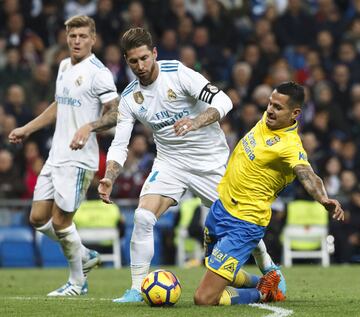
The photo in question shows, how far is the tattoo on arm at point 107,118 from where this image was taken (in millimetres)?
10945

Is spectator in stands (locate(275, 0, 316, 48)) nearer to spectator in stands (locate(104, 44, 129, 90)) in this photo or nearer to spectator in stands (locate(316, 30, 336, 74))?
spectator in stands (locate(316, 30, 336, 74))

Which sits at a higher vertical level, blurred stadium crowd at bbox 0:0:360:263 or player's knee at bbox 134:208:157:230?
blurred stadium crowd at bbox 0:0:360:263

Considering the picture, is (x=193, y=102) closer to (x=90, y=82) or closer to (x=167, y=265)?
(x=90, y=82)

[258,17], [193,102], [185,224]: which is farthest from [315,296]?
[258,17]

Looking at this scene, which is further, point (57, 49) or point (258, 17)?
point (258, 17)

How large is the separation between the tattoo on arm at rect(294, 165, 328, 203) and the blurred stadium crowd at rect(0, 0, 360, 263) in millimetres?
9107

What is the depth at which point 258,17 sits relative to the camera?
74.8ft

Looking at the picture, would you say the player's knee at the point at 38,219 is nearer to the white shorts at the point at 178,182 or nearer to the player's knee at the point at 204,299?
the white shorts at the point at 178,182

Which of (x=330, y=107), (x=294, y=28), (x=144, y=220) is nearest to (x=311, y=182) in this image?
(x=144, y=220)

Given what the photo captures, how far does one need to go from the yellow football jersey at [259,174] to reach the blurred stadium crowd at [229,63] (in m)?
8.40

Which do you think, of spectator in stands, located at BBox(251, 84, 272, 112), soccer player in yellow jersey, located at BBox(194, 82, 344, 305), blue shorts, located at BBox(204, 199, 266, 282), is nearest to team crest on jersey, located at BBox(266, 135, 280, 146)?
soccer player in yellow jersey, located at BBox(194, 82, 344, 305)

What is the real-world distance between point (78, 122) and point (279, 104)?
2727 mm

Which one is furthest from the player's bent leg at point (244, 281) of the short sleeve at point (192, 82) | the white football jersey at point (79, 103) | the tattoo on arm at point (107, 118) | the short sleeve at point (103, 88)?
the short sleeve at point (103, 88)

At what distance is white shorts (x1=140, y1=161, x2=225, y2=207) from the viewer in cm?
1040
